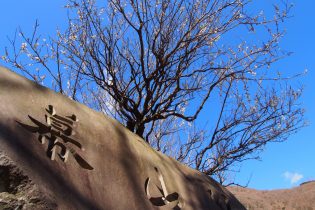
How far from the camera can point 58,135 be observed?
2670 millimetres

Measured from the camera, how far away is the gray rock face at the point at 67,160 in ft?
7.37

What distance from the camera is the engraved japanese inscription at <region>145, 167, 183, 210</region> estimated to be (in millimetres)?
3291

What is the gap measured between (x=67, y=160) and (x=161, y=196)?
1114 mm

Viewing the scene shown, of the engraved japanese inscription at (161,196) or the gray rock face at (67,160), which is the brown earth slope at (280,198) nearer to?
the engraved japanese inscription at (161,196)

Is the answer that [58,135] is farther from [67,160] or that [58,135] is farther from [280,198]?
[280,198]

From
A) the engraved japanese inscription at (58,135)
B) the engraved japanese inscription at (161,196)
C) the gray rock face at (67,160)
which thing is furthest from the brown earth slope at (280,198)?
the engraved japanese inscription at (58,135)

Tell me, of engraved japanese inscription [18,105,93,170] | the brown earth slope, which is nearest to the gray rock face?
engraved japanese inscription [18,105,93,170]

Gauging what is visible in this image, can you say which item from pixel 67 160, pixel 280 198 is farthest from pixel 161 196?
pixel 280 198

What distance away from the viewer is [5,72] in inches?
104

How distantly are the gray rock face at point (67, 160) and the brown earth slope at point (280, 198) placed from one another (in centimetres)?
1794

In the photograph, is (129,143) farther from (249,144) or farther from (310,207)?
(310,207)

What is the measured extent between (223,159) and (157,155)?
397 cm

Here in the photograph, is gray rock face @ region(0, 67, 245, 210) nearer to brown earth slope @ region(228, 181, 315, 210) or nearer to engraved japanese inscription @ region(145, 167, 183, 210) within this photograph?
engraved japanese inscription @ region(145, 167, 183, 210)

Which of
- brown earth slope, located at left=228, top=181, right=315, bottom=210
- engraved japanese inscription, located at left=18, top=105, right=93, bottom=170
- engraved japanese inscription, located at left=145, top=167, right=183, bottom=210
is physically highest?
brown earth slope, located at left=228, top=181, right=315, bottom=210
